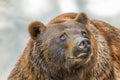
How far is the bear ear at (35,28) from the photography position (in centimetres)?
1513

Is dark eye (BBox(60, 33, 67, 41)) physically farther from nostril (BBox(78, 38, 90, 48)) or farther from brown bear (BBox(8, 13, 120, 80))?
nostril (BBox(78, 38, 90, 48))

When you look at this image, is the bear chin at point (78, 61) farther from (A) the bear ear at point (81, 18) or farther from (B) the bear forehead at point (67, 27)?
(A) the bear ear at point (81, 18)

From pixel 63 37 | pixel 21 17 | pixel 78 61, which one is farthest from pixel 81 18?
pixel 21 17

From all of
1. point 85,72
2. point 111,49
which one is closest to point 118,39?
point 111,49

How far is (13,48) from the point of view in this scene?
25766 millimetres

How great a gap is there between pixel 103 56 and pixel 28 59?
1.65 meters

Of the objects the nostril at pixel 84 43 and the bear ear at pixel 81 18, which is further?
the bear ear at pixel 81 18

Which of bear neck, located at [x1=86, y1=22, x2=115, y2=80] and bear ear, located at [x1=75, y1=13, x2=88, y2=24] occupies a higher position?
bear ear, located at [x1=75, y1=13, x2=88, y2=24]

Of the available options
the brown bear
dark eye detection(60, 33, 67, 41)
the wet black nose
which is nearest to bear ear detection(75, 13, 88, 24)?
the brown bear

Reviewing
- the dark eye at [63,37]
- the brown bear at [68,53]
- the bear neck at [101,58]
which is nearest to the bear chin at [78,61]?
the brown bear at [68,53]

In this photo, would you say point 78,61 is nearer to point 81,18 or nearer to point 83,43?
point 83,43

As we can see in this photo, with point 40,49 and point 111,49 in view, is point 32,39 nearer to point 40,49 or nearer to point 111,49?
point 40,49

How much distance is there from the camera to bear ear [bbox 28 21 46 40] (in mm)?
Result: 15133

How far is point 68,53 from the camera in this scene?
48.0 ft
